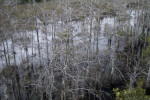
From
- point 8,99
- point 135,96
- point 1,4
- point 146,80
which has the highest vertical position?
point 1,4

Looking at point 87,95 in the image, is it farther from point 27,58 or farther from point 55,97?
point 27,58

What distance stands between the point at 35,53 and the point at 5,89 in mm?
5315

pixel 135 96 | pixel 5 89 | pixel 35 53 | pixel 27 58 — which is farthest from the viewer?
pixel 35 53

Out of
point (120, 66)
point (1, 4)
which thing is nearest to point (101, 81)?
point (120, 66)

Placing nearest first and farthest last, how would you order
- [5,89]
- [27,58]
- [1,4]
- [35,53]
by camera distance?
[5,89]
[1,4]
[27,58]
[35,53]

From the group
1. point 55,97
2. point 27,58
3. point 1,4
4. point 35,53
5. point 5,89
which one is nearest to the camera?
point 55,97

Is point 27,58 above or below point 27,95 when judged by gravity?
above

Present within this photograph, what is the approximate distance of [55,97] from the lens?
464 inches

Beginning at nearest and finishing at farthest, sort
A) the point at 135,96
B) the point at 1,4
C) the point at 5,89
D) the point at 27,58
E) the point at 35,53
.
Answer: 1. the point at 135,96
2. the point at 5,89
3. the point at 1,4
4. the point at 27,58
5. the point at 35,53

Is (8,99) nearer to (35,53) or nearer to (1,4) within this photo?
(35,53)

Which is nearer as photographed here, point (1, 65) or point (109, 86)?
point (109, 86)

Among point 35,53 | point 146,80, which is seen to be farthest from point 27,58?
point 146,80

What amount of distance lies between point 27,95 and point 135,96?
8.57 metres

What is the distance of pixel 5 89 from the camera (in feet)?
42.1
